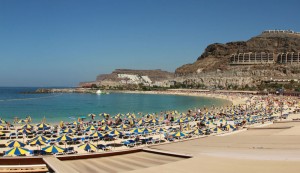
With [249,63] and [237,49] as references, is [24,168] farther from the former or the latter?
[237,49]

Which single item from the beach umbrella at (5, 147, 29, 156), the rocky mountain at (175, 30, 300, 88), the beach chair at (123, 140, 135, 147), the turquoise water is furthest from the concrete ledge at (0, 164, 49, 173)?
the rocky mountain at (175, 30, 300, 88)

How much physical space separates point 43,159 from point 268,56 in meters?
155

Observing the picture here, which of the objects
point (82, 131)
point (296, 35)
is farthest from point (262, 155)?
point (296, 35)

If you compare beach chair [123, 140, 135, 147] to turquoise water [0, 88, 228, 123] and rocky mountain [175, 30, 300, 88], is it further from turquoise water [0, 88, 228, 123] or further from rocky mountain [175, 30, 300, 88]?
rocky mountain [175, 30, 300, 88]

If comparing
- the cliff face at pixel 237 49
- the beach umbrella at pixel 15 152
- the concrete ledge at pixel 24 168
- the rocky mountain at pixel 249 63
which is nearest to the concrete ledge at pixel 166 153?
the concrete ledge at pixel 24 168

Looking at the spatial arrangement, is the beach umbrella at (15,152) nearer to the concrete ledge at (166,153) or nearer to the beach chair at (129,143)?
the concrete ledge at (166,153)

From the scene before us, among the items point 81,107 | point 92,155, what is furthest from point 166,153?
point 81,107

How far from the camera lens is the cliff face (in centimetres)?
16188

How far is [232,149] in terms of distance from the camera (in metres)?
15.7

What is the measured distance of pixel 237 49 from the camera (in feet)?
571

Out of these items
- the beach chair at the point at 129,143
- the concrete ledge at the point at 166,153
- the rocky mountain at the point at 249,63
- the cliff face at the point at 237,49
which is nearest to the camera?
the concrete ledge at the point at 166,153

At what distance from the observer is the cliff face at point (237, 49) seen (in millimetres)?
161875

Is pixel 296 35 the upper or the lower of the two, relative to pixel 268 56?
upper

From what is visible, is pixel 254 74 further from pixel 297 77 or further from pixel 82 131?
pixel 82 131
